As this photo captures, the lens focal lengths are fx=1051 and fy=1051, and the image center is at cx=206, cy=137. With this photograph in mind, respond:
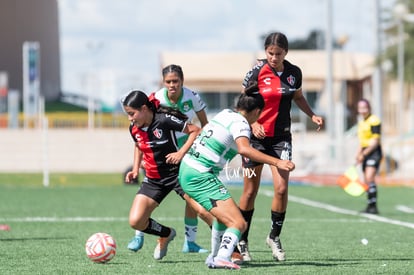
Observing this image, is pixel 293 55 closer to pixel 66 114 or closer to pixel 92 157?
pixel 66 114

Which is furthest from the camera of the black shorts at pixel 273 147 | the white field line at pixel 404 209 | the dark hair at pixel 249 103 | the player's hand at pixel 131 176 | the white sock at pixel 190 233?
the white field line at pixel 404 209

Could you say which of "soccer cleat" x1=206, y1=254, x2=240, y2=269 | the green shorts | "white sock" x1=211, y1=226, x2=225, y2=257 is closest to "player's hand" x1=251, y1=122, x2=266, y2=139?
the green shorts

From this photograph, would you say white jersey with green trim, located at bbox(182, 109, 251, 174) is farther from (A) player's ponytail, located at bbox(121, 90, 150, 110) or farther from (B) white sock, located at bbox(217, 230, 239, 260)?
(A) player's ponytail, located at bbox(121, 90, 150, 110)

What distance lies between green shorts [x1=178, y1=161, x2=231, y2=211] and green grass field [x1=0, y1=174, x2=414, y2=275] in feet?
2.21

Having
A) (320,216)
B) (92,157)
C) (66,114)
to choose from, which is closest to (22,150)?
(92,157)

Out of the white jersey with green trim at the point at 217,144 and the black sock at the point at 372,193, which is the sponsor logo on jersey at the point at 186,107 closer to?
the white jersey with green trim at the point at 217,144

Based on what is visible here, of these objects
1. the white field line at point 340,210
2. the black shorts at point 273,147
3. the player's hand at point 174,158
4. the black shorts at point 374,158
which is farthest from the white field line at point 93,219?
the player's hand at point 174,158

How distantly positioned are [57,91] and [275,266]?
280 ft

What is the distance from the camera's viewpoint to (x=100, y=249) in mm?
10695

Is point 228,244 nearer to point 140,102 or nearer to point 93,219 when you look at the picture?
point 140,102

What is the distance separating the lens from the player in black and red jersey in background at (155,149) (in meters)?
10.6

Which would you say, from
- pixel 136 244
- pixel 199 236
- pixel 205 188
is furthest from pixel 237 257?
pixel 199 236

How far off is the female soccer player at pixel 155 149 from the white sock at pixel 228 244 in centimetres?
104

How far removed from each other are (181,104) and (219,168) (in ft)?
7.31
